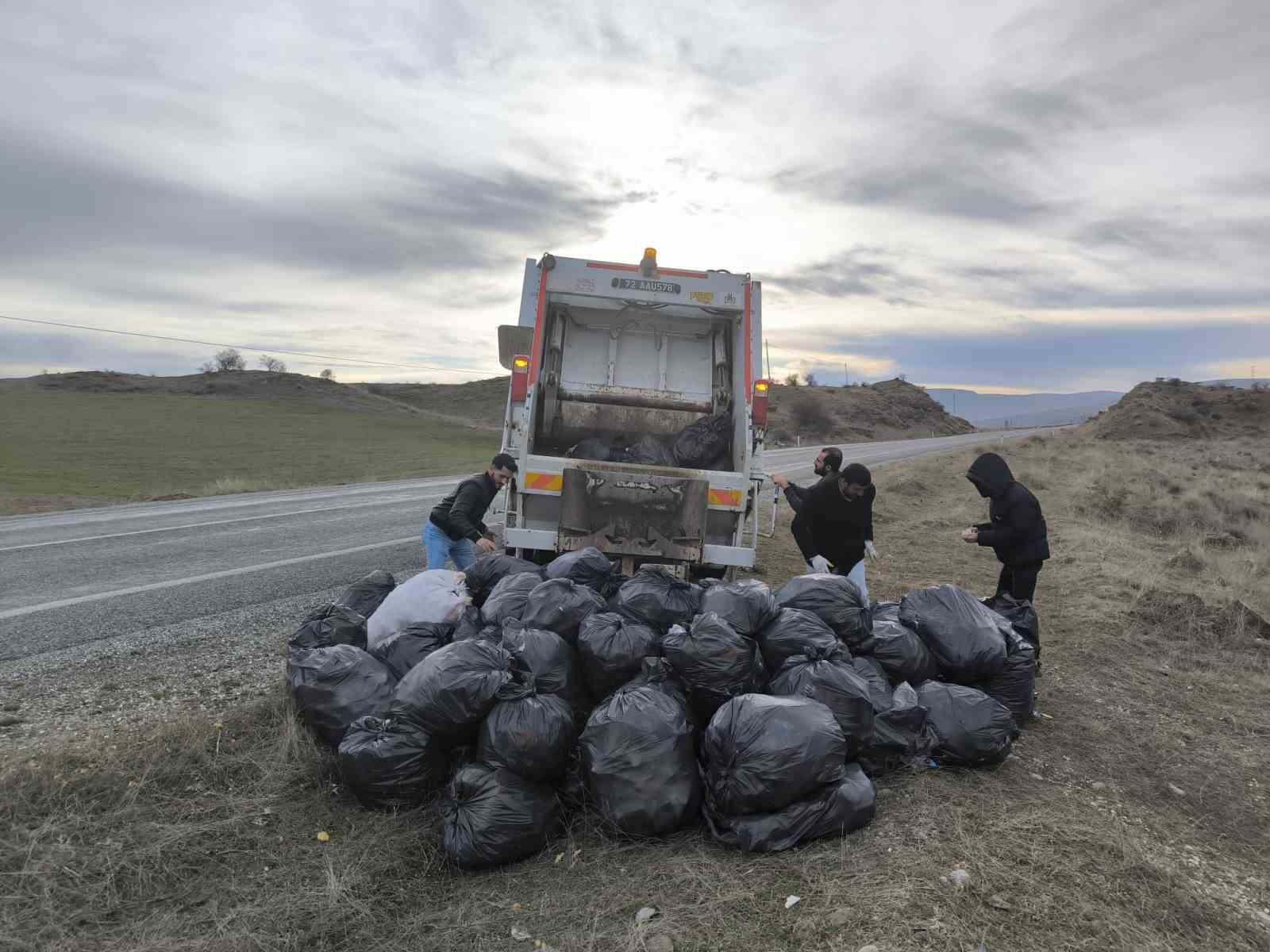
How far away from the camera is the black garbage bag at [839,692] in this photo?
3156mm

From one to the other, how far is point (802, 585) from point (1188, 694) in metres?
2.79

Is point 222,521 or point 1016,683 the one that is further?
point 222,521

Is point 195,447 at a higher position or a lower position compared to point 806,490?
lower

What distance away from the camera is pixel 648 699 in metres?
3.12

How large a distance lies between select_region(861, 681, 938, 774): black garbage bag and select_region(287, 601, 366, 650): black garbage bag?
2.53 m

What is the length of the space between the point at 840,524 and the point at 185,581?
5.18 m

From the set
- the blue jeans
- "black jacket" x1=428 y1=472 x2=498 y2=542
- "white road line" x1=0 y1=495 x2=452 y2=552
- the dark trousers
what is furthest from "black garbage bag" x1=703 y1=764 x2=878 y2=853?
"white road line" x1=0 y1=495 x2=452 y2=552

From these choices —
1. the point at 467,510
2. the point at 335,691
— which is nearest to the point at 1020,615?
the point at 467,510

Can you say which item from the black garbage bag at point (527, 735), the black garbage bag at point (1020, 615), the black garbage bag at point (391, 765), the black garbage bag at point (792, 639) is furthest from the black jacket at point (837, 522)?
the black garbage bag at point (391, 765)

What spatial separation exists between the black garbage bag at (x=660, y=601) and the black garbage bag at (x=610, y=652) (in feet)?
0.98

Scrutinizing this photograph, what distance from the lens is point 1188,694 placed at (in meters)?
4.92

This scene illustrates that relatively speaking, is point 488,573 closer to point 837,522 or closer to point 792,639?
point 792,639

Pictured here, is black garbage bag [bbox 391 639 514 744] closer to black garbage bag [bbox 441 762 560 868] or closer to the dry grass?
black garbage bag [bbox 441 762 560 868]

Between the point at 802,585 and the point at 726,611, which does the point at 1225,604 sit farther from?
the point at 726,611
